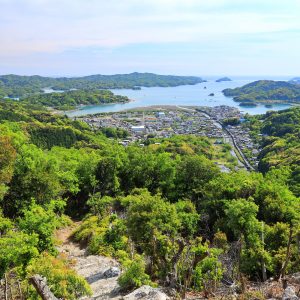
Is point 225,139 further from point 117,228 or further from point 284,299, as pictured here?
point 284,299

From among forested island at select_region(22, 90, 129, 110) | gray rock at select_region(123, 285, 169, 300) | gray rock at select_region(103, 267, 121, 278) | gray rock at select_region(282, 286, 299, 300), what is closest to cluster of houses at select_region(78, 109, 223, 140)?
forested island at select_region(22, 90, 129, 110)

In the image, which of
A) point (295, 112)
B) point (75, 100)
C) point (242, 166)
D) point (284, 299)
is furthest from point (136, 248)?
point (75, 100)

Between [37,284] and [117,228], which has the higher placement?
[37,284]

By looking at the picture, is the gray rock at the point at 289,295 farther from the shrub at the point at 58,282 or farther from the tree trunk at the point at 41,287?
the shrub at the point at 58,282

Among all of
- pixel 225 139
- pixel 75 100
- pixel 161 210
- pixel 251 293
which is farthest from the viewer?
pixel 75 100

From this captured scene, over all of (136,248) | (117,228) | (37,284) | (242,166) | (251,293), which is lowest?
(242,166)

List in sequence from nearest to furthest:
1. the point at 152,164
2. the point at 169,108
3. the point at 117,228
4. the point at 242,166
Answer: the point at 117,228 < the point at 152,164 < the point at 242,166 < the point at 169,108

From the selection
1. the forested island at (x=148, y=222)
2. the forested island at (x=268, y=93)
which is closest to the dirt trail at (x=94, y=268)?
the forested island at (x=148, y=222)

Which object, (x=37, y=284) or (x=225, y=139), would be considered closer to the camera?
(x=37, y=284)

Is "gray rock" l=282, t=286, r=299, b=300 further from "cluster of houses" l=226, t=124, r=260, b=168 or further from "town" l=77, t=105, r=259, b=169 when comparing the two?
"cluster of houses" l=226, t=124, r=260, b=168
